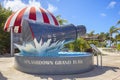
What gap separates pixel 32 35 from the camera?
41.4 ft

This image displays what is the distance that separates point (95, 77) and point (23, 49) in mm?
4579

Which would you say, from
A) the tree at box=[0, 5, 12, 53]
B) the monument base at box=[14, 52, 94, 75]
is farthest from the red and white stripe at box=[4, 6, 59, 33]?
the tree at box=[0, 5, 12, 53]

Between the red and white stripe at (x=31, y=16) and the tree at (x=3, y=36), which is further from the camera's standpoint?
the tree at (x=3, y=36)

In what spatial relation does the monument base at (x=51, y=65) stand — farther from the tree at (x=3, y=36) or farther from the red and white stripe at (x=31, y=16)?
the tree at (x=3, y=36)

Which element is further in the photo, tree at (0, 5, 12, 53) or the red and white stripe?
tree at (0, 5, 12, 53)

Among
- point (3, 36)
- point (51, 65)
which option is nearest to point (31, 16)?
point (51, 65)

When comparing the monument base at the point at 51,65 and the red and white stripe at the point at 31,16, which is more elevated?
the red and white stripe at the point at 31,16

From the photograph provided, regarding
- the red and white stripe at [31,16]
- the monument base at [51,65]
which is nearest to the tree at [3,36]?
the red and white stripe at [31,16]

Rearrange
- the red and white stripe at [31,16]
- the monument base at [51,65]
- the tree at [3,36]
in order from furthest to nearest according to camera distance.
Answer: the tree at [3,36] < the red and white stripe at [31,16] < the monument base at [51,65]

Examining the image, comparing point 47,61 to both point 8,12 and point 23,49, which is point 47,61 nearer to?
point 23,49

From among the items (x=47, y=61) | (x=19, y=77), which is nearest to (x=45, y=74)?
(x=47, y=61)

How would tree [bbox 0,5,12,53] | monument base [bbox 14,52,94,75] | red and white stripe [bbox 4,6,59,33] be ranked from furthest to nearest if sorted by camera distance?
tree [bbox 0,5,12,53], red and white stripe [bbox 4,6,59,33], monument base [bbox 14,52,94,75]

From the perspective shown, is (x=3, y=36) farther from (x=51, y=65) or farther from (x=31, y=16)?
(x=51, y=65)

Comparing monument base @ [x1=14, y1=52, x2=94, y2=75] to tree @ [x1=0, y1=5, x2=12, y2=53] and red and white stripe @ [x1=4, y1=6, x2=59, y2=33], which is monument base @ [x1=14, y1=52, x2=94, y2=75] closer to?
red and white stripe @ [x1=4, y1=6, x2=59, y2=33]
